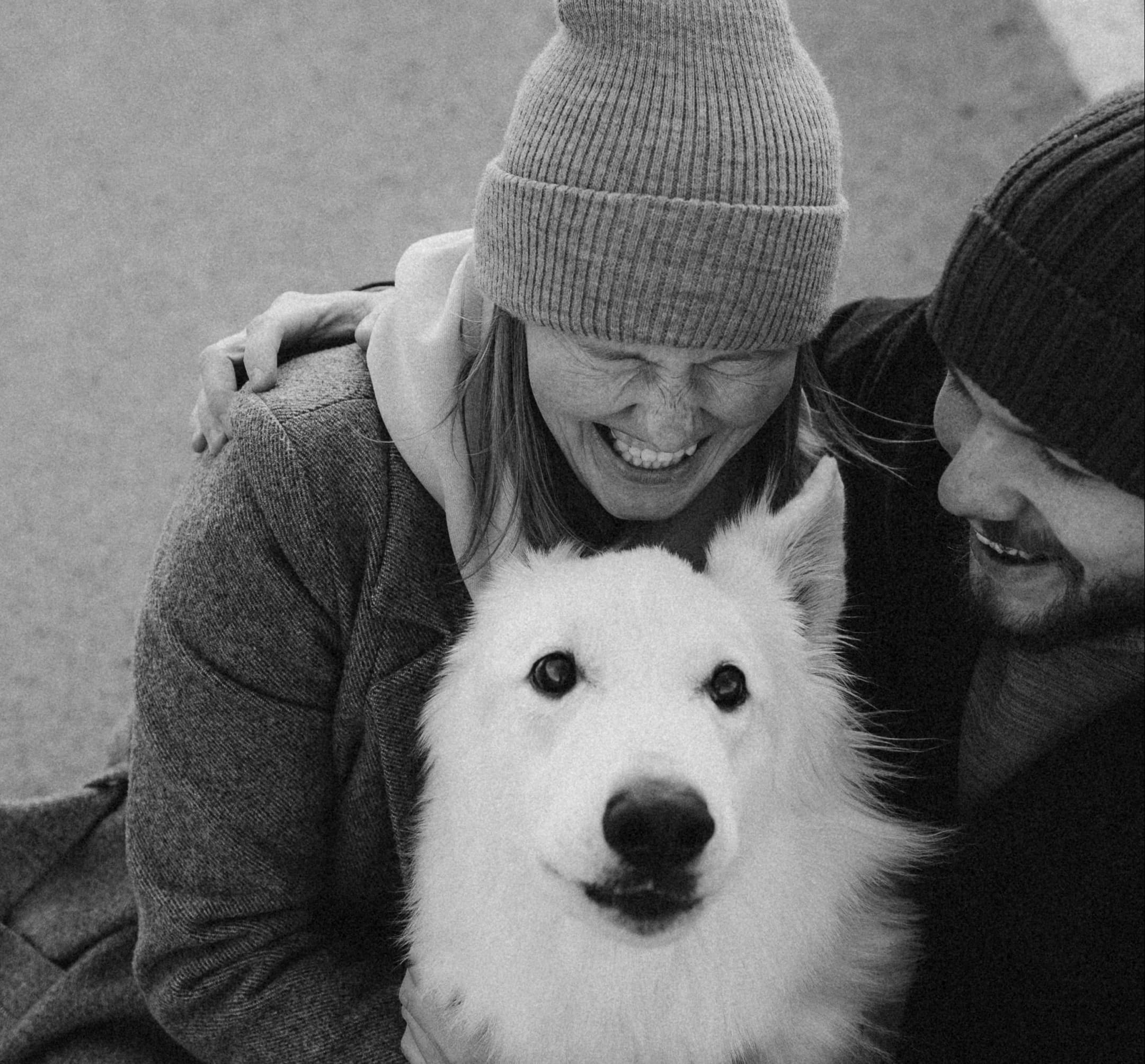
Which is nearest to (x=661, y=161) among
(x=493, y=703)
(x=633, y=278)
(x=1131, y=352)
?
(x=633, y=278)

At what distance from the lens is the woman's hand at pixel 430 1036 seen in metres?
1.45

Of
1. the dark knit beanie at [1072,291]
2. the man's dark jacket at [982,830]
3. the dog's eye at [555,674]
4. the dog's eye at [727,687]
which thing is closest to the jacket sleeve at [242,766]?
the dog's eye at [555,674]

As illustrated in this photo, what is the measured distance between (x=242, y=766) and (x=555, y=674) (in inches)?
20.4

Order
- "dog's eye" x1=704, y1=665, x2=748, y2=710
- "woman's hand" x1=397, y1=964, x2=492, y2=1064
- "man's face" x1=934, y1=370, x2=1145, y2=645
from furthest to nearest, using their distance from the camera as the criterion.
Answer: "woman's hand" x1=397, y1=964, x2=492, y2=1064
"dog's eye" x1=704, y1=665, x2=748, y2=710
"man's face" x1=934, y1=370, x2=1145, y2=645

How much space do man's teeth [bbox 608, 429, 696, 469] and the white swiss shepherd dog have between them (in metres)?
0.14

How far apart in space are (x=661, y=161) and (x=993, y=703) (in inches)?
33.9

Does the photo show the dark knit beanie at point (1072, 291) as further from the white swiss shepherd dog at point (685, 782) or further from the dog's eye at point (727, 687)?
the dog's eye at point (727, 687)

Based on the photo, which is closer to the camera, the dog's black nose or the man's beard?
the dog's black nose

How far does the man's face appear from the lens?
4.08 feet

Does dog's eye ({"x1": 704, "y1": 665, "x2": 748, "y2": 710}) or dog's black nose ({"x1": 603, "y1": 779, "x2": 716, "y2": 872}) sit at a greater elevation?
dog's black nose ({"x1": 603, "y1": 779, "x2": 716, "y2": 872})

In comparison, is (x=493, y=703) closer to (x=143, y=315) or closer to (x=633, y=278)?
(x=633, y=278)

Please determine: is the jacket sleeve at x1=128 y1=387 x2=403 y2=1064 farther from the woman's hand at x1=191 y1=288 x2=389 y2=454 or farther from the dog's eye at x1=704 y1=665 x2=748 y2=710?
the dog's eye at x1=704 y1=665 x2=748 y2=710

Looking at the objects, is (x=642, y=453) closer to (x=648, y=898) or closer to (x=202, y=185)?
(x=648, y=898)

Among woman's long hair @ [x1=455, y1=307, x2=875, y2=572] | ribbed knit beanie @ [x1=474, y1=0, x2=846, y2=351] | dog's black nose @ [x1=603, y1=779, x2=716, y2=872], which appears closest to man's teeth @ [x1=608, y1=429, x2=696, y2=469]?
woman's long hair @ [x1=455, y1=307, x2=875, y2=572]
